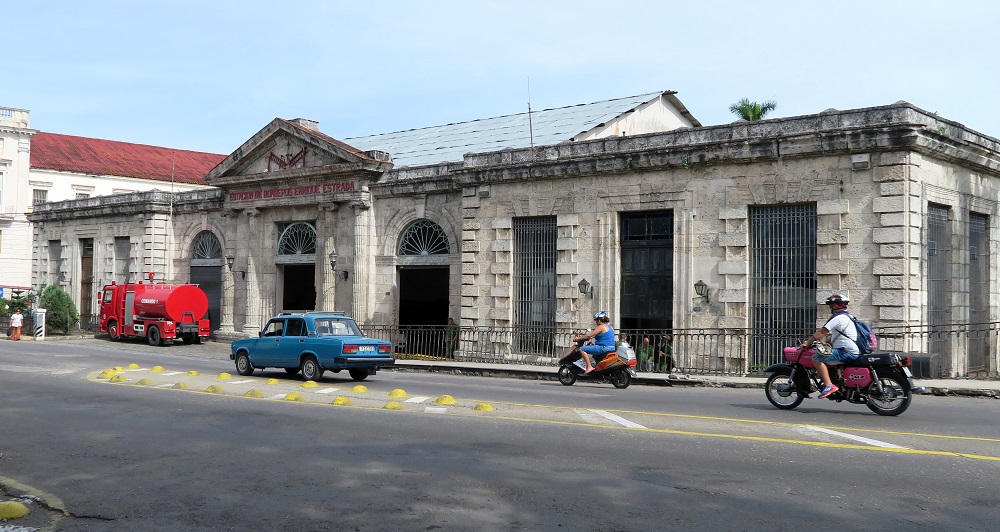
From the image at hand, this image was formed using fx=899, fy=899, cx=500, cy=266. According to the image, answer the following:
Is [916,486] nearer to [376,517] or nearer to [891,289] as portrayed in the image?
[376,517]

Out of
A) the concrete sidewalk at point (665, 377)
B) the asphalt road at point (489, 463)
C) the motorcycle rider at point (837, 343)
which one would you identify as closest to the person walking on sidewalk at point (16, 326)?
the concrete sidewalk at point (665, 377)

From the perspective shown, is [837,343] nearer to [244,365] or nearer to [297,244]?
[244,365]

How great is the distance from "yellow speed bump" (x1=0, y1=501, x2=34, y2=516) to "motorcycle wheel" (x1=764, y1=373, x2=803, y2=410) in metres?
9.97

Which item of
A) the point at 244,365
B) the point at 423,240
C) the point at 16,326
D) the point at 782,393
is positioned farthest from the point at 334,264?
the point at 782,393

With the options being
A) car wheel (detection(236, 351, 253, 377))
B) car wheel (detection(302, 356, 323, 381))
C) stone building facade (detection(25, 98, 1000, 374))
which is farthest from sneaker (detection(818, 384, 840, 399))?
car wheel (detection(236, 351, 253, 377))

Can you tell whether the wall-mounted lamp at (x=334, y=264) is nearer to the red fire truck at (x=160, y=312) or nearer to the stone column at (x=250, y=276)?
the stone column at (x=250, y=276)

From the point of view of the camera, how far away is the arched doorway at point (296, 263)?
1280 inches

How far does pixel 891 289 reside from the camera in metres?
19.3

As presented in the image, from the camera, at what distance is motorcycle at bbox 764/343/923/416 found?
12.4 metres

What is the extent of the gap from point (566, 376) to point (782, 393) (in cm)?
632

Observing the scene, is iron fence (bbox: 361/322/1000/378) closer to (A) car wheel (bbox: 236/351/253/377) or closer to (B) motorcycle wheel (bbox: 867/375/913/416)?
(B) motorcycle wheel (bbox: 867/375/913/416)

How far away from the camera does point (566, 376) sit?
62.6 ft

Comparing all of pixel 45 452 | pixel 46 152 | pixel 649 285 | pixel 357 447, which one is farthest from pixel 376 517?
pixel 46 152

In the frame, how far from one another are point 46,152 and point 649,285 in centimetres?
5070
